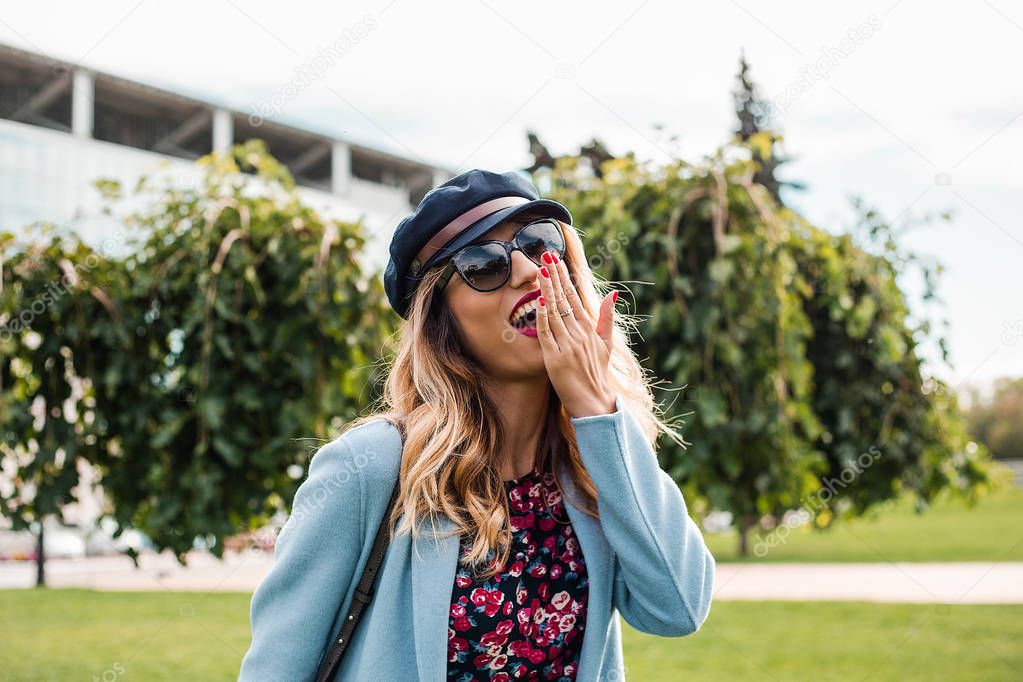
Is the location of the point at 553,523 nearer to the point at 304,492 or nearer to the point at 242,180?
the point at 304,492

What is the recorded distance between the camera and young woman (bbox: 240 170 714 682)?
1317mm

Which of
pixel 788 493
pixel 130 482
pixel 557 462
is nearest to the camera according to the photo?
pixel 557 462

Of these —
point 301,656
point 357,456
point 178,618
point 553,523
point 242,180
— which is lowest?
point 178,618

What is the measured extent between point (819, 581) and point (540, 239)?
12388mm

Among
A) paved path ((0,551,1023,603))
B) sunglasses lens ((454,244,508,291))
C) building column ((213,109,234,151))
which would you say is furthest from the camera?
building column ((213,109,234,151))

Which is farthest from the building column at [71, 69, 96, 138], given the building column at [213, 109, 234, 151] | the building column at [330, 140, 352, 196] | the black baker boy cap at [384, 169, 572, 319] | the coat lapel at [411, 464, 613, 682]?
the coat lapel at [411, 464, 613, 682]

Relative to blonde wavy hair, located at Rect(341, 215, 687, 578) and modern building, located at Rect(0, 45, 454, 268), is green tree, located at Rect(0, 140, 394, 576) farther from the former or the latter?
modern building, located at Rect(0, 45, 454, 268)

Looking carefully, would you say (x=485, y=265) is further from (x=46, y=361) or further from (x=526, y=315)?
(x=46, y=361)

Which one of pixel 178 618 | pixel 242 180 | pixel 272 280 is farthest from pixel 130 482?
pixel 178 618

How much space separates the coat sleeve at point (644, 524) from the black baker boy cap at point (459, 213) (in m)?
0.33

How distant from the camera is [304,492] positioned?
132cm

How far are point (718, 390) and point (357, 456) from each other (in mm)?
2221

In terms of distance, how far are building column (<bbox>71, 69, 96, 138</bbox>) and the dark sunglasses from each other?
2341cm

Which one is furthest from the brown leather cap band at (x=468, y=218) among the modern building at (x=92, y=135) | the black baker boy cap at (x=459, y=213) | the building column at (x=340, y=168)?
the building column at (x=340, y=168)
